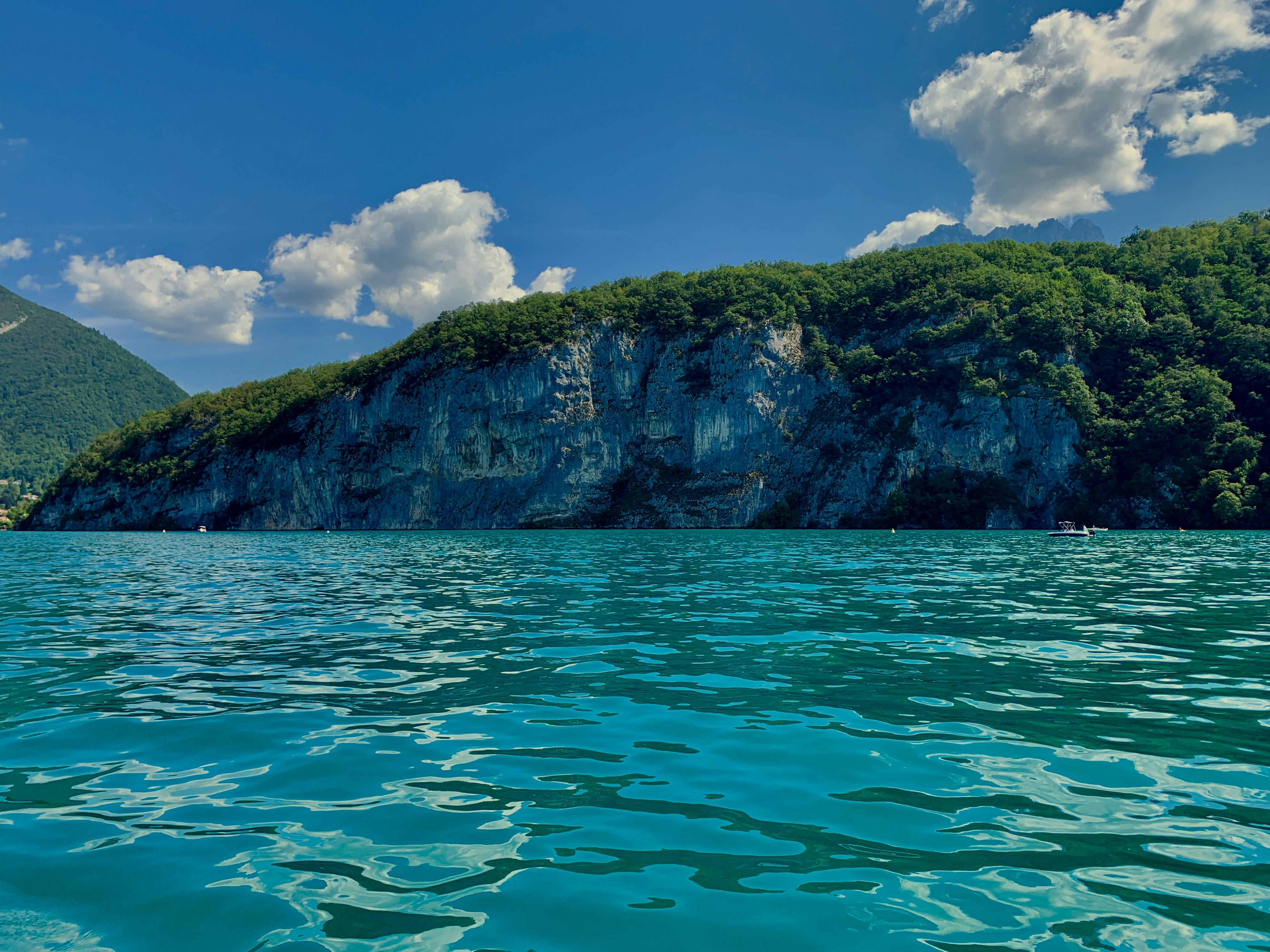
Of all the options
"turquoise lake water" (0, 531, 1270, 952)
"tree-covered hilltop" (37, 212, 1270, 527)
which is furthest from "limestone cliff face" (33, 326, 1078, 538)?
"turquoise lake water" (0, 531, 1270, 952)

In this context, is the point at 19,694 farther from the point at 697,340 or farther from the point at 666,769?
the point at 697,340

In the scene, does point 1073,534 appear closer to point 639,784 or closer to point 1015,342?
point 1015,342

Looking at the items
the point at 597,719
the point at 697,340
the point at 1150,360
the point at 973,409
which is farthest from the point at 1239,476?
the point at 597,719

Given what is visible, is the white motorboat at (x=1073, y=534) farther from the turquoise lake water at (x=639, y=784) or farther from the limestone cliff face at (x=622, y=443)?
the turquoise lake water at (x=639, y=784)

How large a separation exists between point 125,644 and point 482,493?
107 meters

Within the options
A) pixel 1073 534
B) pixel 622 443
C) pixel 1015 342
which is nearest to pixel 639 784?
pixel 1073 534

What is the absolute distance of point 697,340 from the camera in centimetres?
11988

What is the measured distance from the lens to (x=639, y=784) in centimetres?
624

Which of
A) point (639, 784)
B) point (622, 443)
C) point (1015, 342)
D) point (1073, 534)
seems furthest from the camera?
point (622, 443)

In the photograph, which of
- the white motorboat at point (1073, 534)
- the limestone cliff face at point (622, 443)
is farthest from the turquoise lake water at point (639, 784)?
the limestone cliff face at point (622, 443)

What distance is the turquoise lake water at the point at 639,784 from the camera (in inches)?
163

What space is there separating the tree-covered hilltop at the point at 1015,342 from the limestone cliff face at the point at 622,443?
294 cm

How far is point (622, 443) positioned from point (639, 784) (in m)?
112

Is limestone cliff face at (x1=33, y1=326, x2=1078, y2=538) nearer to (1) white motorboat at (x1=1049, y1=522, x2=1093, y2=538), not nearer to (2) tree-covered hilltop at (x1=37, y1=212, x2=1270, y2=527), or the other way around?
(2) tree-covered hilltop at (x1=37, y1=212, x2=1270, y2=527)
